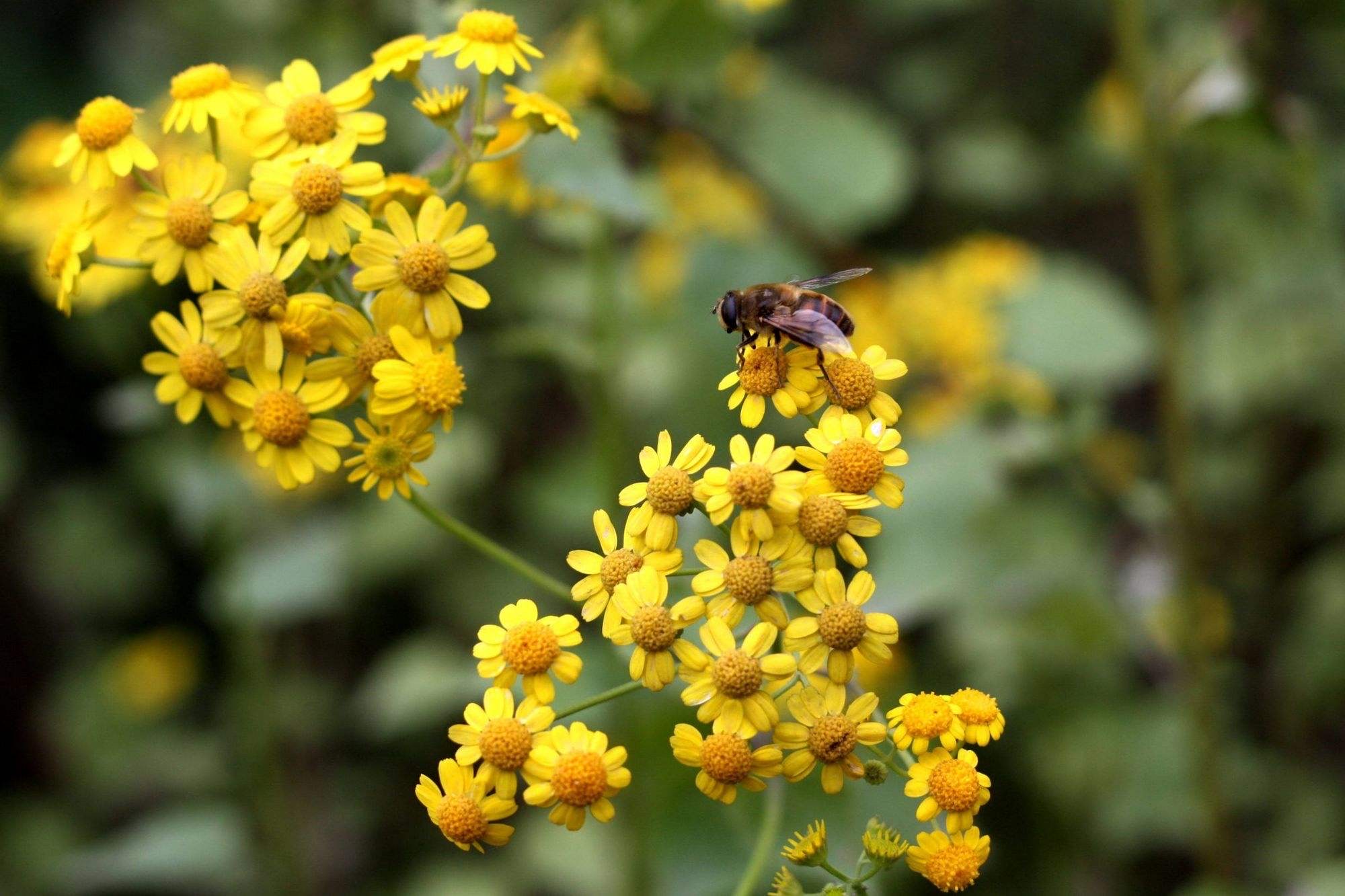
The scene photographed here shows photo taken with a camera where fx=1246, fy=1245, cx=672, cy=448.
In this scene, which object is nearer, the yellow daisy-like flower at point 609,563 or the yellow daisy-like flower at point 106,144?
the yellow daisy-like flower at point 609,563

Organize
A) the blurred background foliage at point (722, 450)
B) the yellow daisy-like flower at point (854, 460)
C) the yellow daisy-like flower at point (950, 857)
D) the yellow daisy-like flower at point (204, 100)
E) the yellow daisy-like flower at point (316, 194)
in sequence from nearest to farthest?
the yellow daisy-like flower at point (950, 857)
the yellow daisy-like flower at point (854, 460)
the yellow daisy-like flower at point (316, 194)
the yellow daisy-like flower at point (204, 100)
the blurred background foliage at point (722, 450)

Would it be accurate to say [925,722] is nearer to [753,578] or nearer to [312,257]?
[753,578]

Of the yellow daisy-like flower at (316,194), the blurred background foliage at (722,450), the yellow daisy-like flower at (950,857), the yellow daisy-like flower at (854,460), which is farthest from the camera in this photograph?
the blurred background foliage at (722,450)

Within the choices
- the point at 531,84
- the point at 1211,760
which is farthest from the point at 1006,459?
the point at 531,84

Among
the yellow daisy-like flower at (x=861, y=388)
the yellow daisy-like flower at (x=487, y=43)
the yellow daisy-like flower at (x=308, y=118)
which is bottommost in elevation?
the yellow daisy-like flower at (x=861, y=388)

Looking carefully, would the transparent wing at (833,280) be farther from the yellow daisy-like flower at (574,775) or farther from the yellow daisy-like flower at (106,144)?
the yellow daisy-like flower at (106,144)

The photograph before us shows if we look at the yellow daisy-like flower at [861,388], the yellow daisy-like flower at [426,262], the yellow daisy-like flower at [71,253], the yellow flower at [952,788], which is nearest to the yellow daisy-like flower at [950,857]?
the yellow flower at [952,788]
